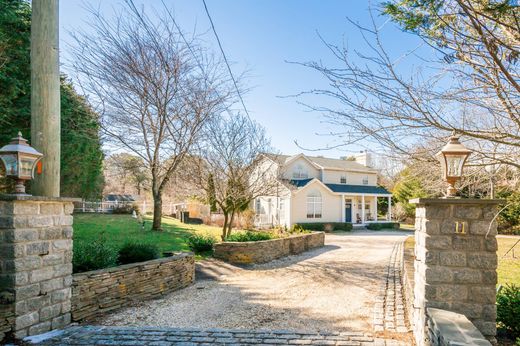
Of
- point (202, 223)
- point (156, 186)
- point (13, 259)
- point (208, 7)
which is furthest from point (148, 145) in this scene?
point (202, 223)

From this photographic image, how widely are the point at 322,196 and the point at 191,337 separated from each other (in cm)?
2162

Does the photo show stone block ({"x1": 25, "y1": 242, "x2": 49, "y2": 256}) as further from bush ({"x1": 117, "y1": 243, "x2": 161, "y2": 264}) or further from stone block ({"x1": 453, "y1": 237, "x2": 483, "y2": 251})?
stone block ({"x1": 453, "y1": 237, "x2": 483, "y2": 251})

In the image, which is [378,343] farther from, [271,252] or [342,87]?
[271,252]

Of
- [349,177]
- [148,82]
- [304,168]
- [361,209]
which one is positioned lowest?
[361,209]

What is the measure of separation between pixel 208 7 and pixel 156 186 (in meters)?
9.75

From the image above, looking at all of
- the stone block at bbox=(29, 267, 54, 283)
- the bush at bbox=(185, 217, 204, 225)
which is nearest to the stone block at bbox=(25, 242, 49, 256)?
the stone block at bbox=(29, 267, 54, 283)

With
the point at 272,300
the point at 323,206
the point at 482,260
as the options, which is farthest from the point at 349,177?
the point at 482,260

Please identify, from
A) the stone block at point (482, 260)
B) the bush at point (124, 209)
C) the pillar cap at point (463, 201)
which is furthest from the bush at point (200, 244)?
the bush at point (124, 209)

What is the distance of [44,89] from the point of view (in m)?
4.62

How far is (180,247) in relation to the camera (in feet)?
38.7

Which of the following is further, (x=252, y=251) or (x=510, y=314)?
(x=252, y=251)

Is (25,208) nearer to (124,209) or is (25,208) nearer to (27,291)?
(27,291)

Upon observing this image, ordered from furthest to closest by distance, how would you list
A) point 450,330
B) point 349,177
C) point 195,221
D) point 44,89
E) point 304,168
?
point 349,177
point 304,168
point 195,221
point 44,89
point 450,330

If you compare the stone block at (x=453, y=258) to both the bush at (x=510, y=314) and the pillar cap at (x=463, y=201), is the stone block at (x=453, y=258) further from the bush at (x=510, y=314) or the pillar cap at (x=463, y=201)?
the bush at (x=510, y=314)
